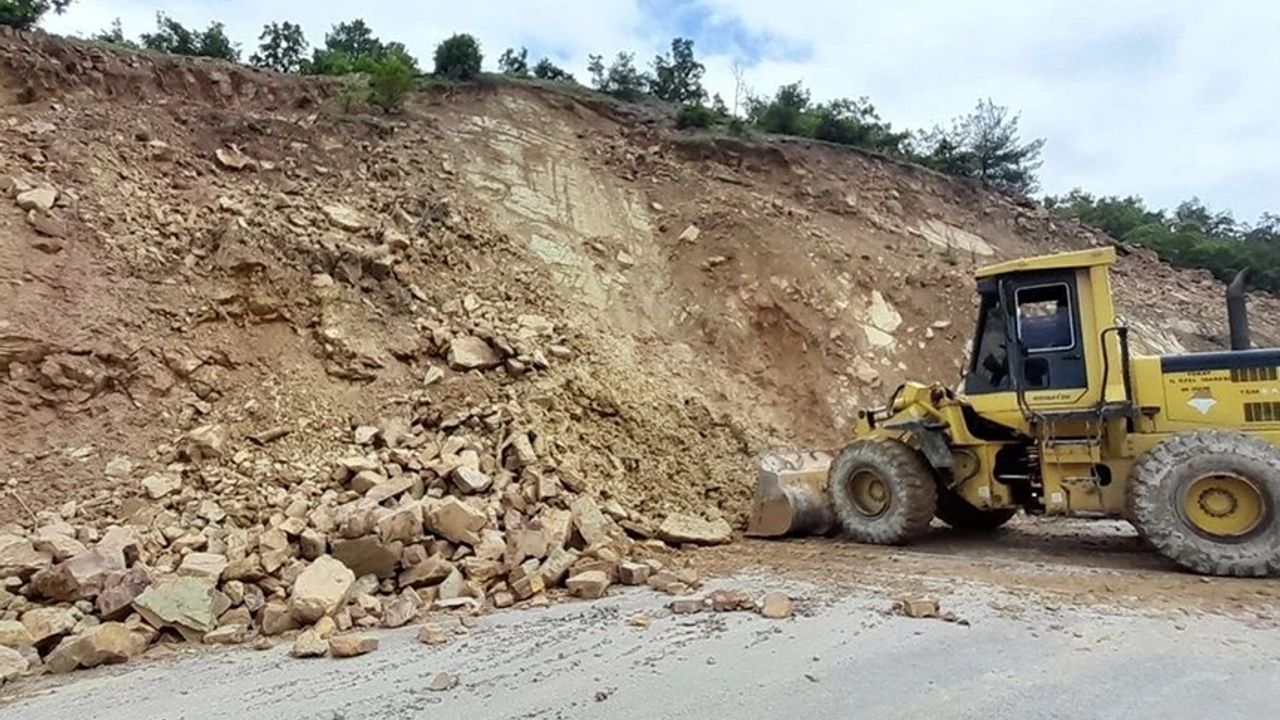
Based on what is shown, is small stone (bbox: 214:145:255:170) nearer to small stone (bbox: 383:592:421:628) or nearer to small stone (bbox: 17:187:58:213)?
small stone (bbox: 17:187:58:213)

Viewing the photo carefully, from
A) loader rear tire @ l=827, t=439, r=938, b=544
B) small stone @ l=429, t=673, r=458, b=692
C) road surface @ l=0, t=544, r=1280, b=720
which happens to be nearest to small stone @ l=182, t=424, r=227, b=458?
road surface @ l=0, t=544, r=1280, b=720

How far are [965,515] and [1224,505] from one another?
250 centimetres

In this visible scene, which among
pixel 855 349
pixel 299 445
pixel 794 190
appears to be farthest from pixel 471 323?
pixel 794 190

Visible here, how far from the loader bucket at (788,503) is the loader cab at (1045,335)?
1678 mm

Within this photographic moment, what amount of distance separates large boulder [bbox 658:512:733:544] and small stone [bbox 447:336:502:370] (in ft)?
8.54

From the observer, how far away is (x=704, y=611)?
5109 millimetres

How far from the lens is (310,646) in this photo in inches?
179

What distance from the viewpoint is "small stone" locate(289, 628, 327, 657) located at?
14.8 ft

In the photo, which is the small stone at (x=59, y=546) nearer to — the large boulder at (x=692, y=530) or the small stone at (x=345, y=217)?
the large boulder at (x=692, y=530)

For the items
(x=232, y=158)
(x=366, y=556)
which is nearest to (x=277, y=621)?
(x=366, y=556)

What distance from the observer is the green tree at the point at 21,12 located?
11578 mm

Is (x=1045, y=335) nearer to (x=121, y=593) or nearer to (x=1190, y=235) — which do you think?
(x=121, y=593)

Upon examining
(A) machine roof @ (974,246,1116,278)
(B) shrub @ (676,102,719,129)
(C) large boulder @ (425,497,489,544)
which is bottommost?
(C) large boulder @ (425,497,489,544)

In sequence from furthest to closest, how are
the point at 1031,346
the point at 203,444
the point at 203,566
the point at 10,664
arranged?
the point at 203,444 < the point at 1031,346 < the point at 203,566 < the point at 10,664
